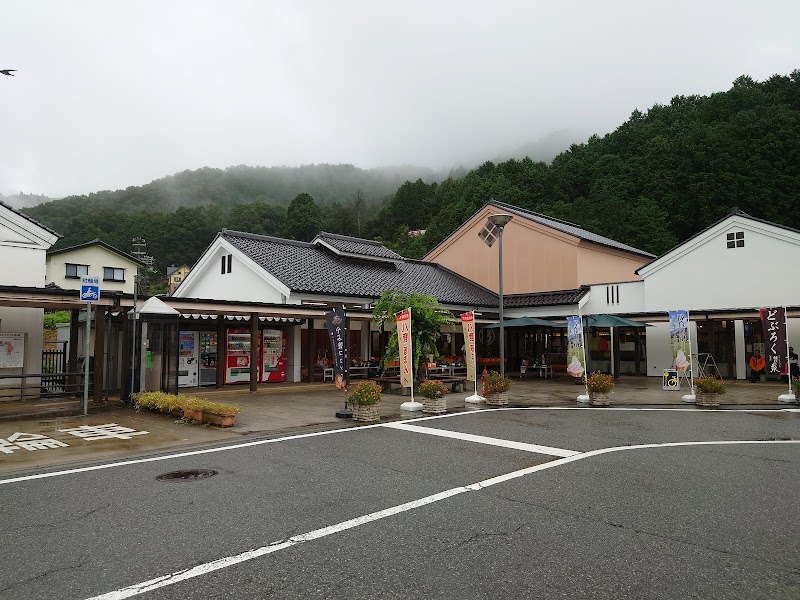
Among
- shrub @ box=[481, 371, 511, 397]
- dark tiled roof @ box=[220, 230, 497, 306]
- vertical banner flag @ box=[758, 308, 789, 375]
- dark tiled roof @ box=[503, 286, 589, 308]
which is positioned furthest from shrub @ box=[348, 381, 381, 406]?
dark tiled roof @ box=[503, 286, 589, 308]

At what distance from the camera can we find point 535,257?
28.3 meters

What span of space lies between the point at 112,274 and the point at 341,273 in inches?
979

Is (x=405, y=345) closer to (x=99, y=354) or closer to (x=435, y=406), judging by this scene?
(x=435, y=406)

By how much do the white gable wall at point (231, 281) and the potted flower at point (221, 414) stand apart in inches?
352

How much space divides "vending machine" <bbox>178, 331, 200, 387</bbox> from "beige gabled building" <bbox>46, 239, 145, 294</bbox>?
22195 millimetres

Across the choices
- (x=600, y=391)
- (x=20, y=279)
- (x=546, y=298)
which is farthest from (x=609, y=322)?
(x=20, y=279)

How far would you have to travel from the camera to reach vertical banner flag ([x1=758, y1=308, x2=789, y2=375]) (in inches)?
606

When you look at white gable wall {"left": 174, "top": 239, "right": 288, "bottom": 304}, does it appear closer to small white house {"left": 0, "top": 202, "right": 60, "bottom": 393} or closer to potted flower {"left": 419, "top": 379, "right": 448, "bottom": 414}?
small white house {"left": 0, "top": 202, "right": 60, "bottom": 393}

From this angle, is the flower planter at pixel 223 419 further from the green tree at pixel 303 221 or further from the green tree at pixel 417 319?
the green tree at pixel 303 221

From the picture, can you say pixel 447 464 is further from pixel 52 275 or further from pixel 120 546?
pixel 52 275

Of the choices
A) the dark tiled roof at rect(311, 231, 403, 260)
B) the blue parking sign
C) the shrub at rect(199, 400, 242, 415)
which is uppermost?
the dark tiled roof at rect(311, 231, 403, 260)

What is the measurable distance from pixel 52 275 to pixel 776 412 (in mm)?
41640

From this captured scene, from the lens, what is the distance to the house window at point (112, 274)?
130 feet

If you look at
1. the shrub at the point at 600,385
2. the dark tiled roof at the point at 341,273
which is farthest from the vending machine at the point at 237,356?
the shrub at the point at 600,385
